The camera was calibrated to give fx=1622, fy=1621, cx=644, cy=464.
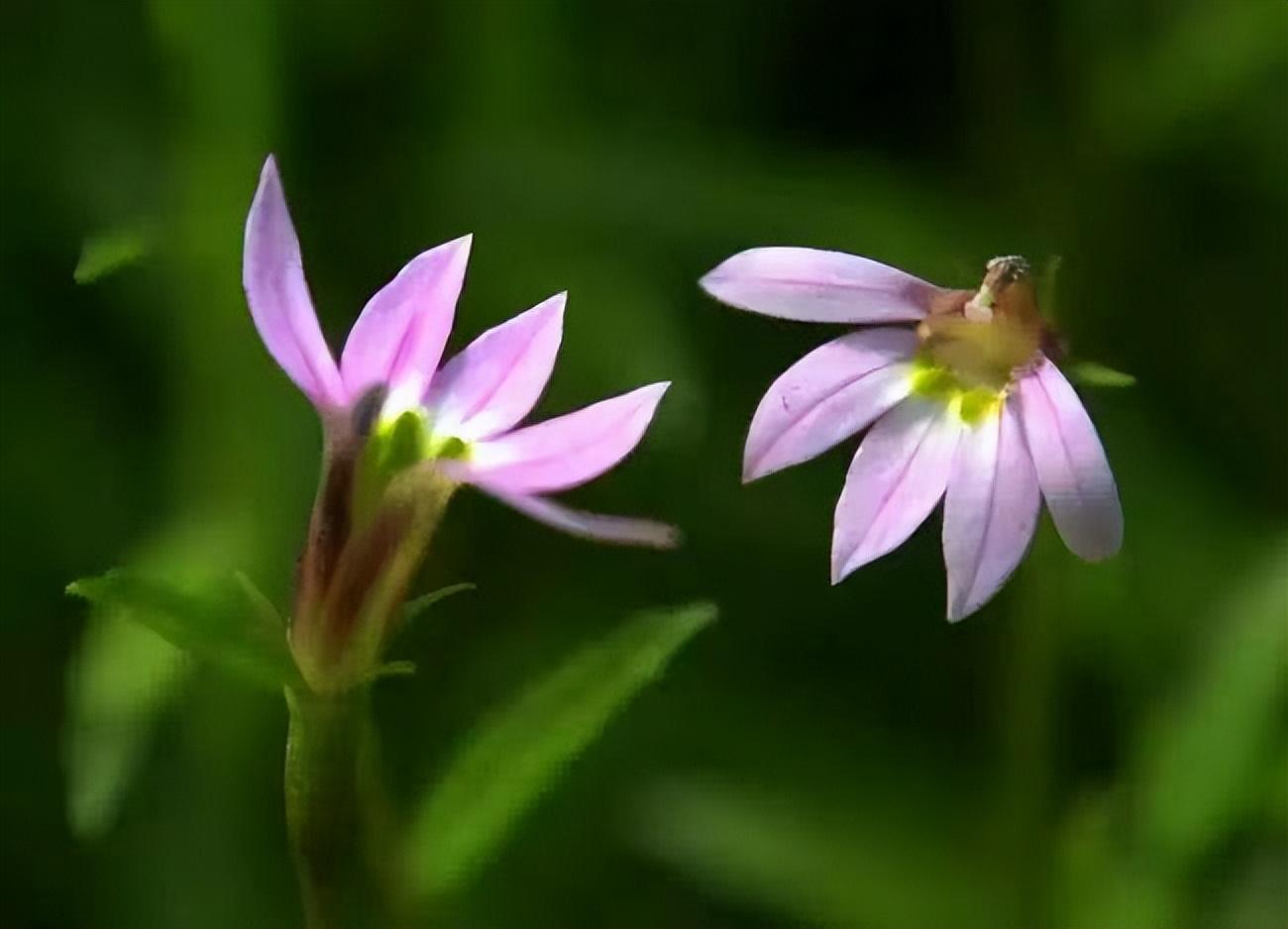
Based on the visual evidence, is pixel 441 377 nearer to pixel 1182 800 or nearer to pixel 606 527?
pixel 606 527

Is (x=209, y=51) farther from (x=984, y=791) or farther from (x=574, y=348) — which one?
(x=984, y=791)

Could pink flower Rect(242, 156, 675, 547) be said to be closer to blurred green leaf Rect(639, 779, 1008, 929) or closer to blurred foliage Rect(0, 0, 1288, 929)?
blurred foliage Rect(0, 0, 1288, 929)

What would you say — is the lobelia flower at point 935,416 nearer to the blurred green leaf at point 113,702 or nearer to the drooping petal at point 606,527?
the drooping petal at point 606,527

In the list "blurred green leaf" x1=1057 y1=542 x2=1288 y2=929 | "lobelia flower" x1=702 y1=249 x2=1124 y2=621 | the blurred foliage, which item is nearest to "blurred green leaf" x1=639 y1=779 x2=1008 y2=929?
the blurred foliage

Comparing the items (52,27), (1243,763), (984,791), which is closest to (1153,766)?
(1243,763)

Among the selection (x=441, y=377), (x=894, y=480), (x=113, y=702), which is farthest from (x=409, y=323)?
(x=113, y=702)

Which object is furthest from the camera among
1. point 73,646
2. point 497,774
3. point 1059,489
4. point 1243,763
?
point 73,646
